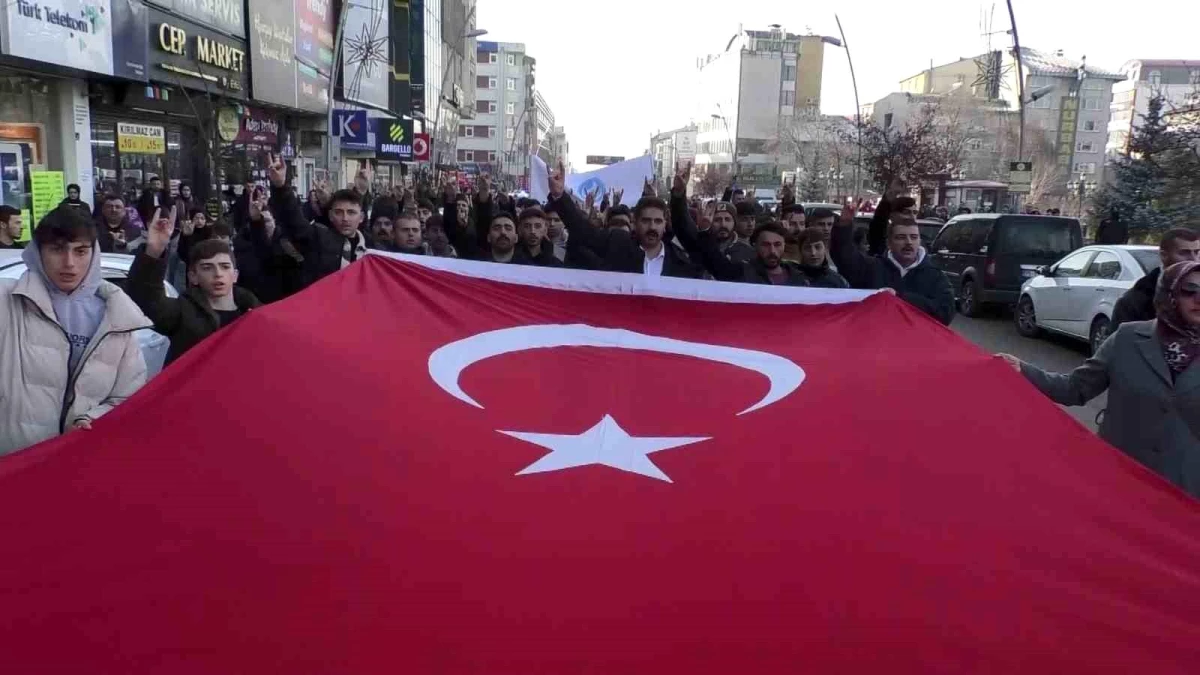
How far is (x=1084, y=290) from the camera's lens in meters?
13.7

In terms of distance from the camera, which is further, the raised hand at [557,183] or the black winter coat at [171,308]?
the raised hand at [557,183]

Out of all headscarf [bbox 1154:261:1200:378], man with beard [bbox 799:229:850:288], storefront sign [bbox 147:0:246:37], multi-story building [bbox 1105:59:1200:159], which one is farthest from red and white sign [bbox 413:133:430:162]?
multi-story building [bbox 1105:59:1200:159]

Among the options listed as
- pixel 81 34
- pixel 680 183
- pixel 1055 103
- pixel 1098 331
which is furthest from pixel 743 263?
pixel 1055 103

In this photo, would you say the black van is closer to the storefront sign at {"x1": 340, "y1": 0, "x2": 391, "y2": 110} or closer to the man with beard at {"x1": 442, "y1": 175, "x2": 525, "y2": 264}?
the man with beard at {"x1": 442, "y1": 175, "x2": 525, "y2": 264}

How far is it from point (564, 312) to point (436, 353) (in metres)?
0.70

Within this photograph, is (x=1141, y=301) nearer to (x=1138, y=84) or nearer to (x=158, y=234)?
(x=158, y=234)

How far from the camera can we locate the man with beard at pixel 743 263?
6.66 m

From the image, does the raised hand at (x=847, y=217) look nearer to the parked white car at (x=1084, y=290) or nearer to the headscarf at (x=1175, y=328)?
the headscarf at (x=1175, y=328)

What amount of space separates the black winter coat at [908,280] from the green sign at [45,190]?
12846 millimetres

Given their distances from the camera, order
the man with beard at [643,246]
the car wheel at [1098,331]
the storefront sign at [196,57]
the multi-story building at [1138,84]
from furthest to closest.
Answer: the multi-story building at [1138,84], the storefront sign at [196,57], the car wheel at [1098,331], the man with beard at [643,246]

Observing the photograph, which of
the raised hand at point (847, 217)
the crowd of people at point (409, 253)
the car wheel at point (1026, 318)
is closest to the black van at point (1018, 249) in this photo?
the car wheel at point (1026, 318)

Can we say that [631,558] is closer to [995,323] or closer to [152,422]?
[152,422]

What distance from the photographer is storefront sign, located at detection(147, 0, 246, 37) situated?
2070 cm

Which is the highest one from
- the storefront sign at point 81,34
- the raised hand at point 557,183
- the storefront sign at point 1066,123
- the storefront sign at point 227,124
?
the storefront sign at point 1066,123
